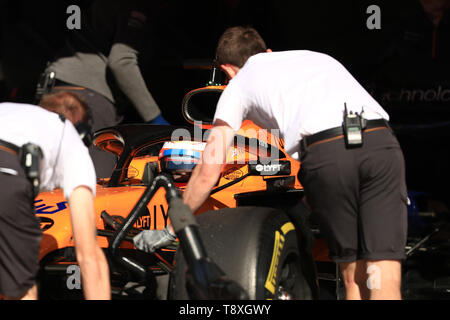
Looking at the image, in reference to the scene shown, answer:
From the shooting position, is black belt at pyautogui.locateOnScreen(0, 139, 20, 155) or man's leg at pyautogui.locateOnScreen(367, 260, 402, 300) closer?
black belt at pyautogui.locateOnScreen(0, 139, 20, 155)

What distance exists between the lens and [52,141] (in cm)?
264

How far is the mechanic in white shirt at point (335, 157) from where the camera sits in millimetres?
2648

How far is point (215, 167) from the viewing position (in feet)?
9.39

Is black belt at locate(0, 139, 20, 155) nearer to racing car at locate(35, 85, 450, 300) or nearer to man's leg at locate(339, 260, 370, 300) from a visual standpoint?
racing car at locate(35, 85, 450, 300)

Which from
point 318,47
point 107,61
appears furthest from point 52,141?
point 318,47

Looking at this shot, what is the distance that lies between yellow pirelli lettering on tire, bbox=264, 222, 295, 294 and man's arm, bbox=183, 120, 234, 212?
1.25 feet

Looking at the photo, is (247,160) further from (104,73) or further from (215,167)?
(104,73)

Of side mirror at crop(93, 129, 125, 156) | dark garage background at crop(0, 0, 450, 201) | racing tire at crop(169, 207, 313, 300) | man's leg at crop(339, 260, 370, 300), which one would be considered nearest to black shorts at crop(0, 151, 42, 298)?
racing tire at crop(169, 207, 313, 300)

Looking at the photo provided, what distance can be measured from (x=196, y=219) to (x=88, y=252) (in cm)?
57

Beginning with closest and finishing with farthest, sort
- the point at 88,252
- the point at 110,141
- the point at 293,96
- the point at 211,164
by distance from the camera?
the point at 88,252, the point at 293,96, the point at 211,164, the point at 110,141

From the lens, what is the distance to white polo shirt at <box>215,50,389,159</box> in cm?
271

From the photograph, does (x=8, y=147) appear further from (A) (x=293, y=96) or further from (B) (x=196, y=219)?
(A) (x=293, y=96)

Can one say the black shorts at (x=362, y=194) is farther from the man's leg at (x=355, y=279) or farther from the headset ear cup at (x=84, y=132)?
the headset ear cup at (x=84, y=132)

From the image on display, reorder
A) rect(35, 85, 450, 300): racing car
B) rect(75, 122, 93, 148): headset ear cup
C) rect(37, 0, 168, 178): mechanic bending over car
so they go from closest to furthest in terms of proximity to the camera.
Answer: rect(35, 85, 450, 300): racing car → rect(75, 122, 93, 148): headset ear cup → rect(37, 0, 168, 178): mechanic bending over car
